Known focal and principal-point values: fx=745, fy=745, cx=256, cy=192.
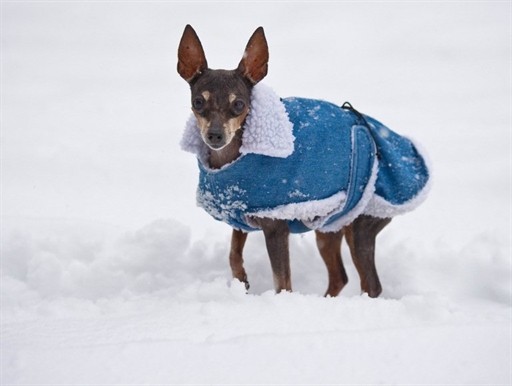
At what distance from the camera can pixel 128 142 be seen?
24.3 ft

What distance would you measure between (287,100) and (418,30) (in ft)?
19.4

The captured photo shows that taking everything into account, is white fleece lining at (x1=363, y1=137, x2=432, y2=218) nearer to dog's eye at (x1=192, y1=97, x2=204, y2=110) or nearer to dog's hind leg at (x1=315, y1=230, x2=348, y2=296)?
dog's hind leg at (x1=315, y1=230, x2=348, y2=296)

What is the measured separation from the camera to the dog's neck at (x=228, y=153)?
380 cm

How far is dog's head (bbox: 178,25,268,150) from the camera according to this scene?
361 centimetres

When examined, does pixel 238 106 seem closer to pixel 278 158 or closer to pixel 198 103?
pixel 198 103

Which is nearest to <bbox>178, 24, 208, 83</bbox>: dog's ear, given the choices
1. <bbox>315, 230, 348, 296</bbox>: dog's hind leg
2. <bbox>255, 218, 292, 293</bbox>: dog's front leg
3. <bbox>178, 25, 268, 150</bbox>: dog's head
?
<bbox>178, 25, 268, 150</bbox>: dog's head

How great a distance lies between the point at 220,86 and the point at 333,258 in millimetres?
1517

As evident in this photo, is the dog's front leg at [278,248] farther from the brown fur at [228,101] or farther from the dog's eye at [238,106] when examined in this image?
the dog's eye at [238,106]

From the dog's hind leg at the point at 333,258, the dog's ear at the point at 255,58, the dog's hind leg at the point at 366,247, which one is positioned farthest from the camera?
the dog's hind leg at the point at 333,258

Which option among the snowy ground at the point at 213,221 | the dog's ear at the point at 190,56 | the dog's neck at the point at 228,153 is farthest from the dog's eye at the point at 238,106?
the snowy ground at the point at 213,221

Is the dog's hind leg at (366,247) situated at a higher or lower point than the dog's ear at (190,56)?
lower

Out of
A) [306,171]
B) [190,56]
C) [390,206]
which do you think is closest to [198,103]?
[190,56]

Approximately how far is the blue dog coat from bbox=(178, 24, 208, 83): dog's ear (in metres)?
0.26

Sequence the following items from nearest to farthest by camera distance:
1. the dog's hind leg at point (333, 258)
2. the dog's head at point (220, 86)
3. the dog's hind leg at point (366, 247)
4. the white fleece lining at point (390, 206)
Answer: the dog's head at point (220, 86) → the white fleece lining at point (390, 206) → the dog's hind leg at point (366, 247) → the dog's hind leg at point (333, 258)
